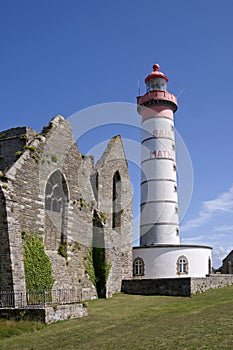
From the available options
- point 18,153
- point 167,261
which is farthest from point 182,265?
point 18,153

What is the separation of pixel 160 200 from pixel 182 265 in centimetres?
577

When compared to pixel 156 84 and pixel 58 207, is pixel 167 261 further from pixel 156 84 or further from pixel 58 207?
pixel 156 84

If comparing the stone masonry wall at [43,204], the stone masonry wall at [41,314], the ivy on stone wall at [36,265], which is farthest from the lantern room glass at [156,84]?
the stone masonry wall at [41,314]

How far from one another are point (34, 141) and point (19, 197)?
333cm

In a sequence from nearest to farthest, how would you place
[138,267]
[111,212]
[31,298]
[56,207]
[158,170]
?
[31,298]
[56,207]
[111,212]
[138,267]
[158,170]

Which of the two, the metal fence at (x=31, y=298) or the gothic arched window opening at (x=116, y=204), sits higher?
the gothic arched window opening at (x=116, y=204)

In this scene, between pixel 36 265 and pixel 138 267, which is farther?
pixel 138 267

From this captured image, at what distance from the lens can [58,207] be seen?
880 inches

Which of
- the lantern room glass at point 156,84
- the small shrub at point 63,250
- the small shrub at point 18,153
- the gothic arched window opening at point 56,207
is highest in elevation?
the lantern room glass at point 156,84

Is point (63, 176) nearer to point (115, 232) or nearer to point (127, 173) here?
point (115, 232)

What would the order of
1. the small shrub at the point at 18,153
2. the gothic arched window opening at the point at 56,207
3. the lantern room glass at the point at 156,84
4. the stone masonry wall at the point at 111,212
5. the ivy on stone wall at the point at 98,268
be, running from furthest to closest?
the lantern room glass at the point at 156,84 → the stone masonry wall at the point at 111,212 → the ivy on stone wall at the point at 98,268 → the gothic arched window opening at the point at 56,207 → the small shrub at the point at 18,153

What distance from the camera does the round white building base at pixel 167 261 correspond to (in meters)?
28.6

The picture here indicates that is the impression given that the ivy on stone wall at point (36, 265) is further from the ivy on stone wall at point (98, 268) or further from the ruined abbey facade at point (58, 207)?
the ivy on stone wall at point (98, 268)

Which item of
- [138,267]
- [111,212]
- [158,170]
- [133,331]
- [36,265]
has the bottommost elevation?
[133,331]
